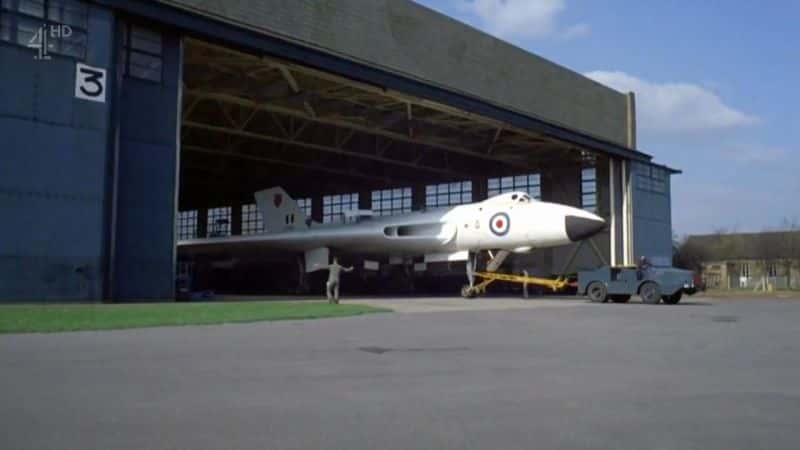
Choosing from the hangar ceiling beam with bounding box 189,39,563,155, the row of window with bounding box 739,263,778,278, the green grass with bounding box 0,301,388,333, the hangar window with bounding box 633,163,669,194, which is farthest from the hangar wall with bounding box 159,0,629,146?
the row of window with bounding box 739,263,778,278

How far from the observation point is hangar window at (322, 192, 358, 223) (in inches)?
2053

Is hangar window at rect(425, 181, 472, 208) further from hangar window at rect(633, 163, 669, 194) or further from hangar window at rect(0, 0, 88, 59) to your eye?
hangar window at rect(0, 0, 88, 59)

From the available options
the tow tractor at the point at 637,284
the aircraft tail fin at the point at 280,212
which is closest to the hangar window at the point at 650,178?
the tow tractor at the point at 637,284

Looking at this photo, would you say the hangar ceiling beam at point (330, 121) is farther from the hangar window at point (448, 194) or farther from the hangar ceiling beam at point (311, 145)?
the hangar window at point (448, 194)

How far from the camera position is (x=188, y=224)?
64938 mm

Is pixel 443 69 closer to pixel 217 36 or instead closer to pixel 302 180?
pixel 217 36

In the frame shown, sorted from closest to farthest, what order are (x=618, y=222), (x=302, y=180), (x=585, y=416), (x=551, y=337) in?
1. (x=585, y=416)
2. (x=551, y=337)
3. (x=618, y=222)
4. (x=302, y=180)

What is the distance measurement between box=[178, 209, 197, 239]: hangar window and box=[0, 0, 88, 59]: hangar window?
1762 inches

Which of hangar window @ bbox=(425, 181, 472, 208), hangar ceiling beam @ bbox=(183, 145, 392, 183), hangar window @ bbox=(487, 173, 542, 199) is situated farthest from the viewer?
hangar window @ bbox=(425, 181, 472, 208)

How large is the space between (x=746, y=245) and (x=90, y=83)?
73.7m

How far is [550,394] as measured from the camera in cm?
694

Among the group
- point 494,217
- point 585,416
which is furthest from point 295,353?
point 494,217

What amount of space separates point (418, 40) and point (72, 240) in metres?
15.1

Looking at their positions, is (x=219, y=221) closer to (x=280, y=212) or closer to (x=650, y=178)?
(x=280, y=212)
